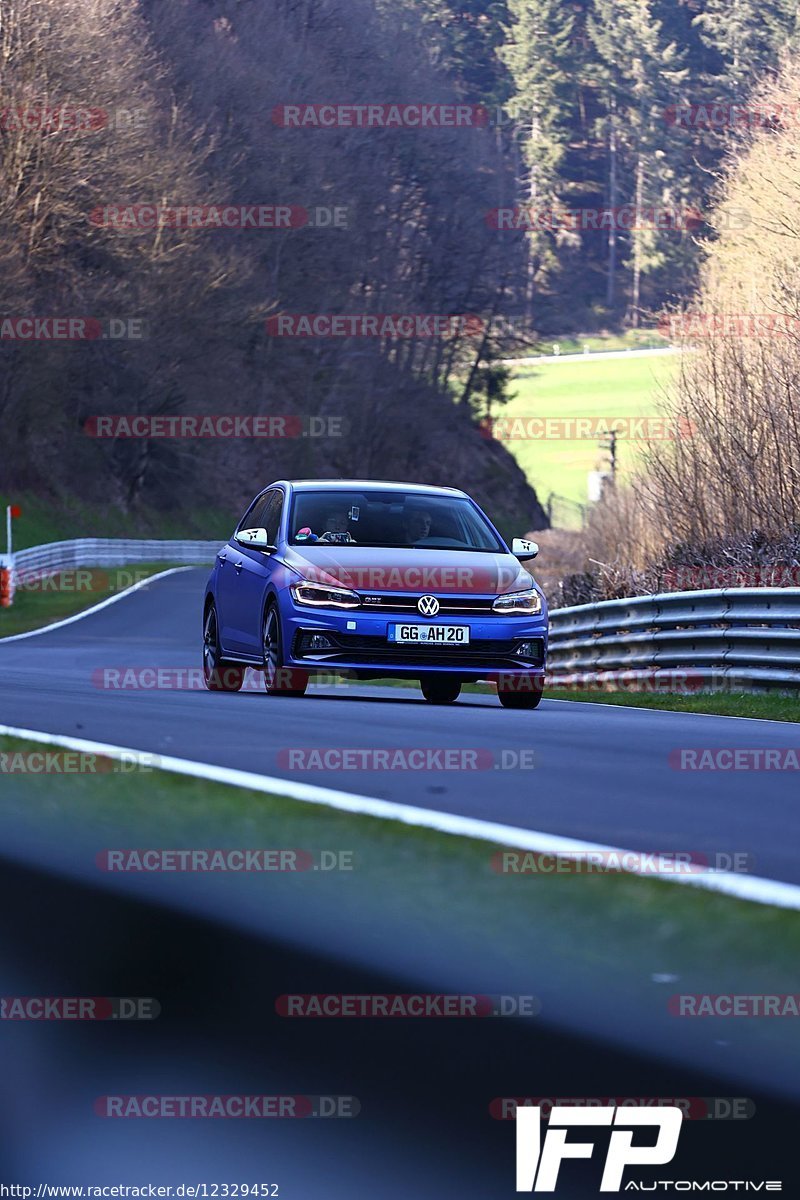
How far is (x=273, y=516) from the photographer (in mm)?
15234

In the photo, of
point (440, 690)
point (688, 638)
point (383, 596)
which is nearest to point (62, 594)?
point (688, 638)

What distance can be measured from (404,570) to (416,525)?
2.89 feet

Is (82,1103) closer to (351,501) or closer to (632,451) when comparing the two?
(351,501)

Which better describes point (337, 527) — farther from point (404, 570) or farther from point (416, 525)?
point (404, 570)

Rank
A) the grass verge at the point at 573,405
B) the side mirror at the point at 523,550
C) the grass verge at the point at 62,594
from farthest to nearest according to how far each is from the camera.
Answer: the grass verge at the point at 573,405
the grass verge at the point at 62,594
the side mirror at the point at 523,550

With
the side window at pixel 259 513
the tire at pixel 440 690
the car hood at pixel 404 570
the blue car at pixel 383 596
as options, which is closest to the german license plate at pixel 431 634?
the blue car at pixel 383 596

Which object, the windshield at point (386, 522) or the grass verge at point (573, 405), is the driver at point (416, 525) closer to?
the windshield at point (386, 522)

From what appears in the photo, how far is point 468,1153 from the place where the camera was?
2504mm

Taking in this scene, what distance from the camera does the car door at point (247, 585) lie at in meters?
14.5

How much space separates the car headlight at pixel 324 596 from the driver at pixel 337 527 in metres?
0.78

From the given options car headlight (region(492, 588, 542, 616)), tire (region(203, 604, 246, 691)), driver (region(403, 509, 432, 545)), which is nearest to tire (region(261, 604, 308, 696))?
driver (region(403, 509, 432, 545))

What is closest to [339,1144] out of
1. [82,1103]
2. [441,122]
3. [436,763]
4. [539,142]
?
[82,1103]

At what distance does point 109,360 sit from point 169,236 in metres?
4.99

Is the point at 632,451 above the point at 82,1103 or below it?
above
